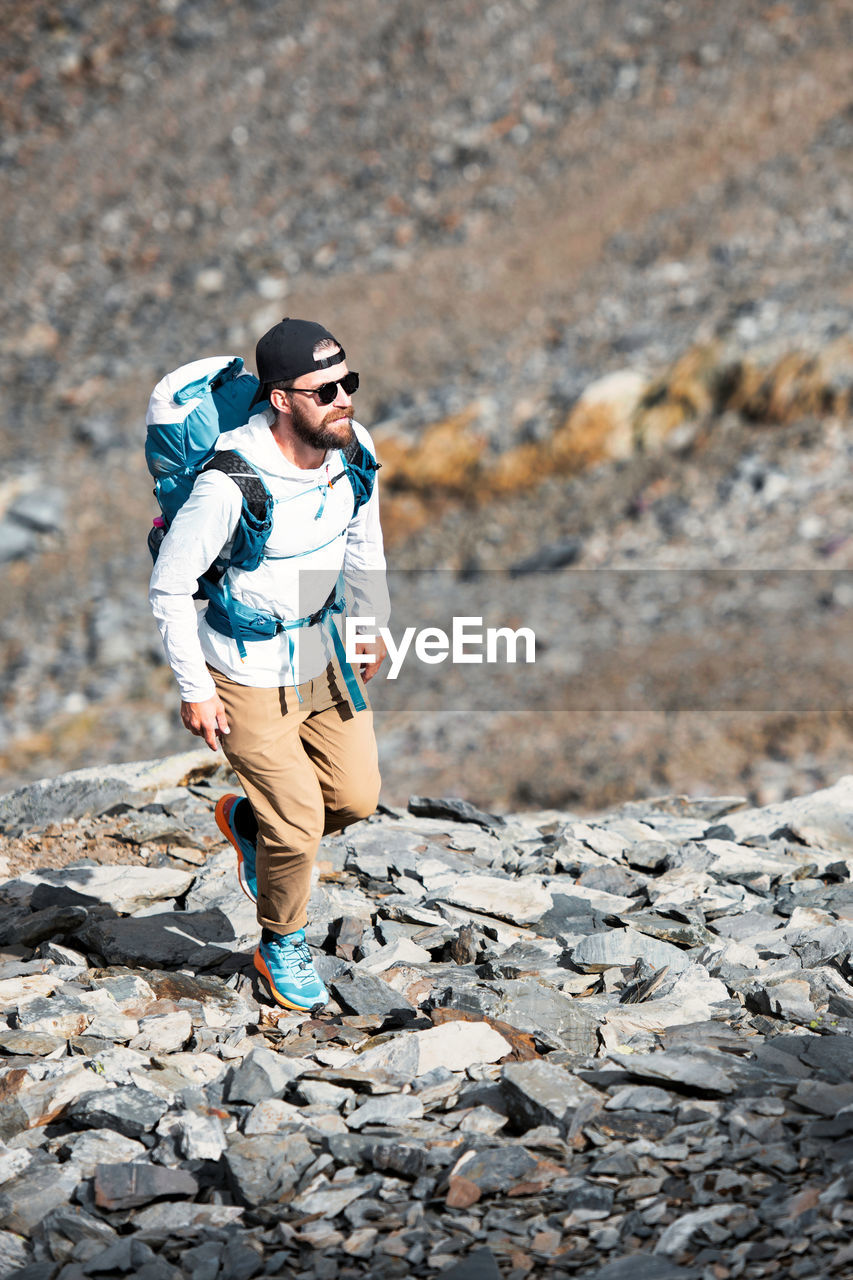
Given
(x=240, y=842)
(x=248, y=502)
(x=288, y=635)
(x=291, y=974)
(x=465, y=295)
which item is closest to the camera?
(x=248, y=502)

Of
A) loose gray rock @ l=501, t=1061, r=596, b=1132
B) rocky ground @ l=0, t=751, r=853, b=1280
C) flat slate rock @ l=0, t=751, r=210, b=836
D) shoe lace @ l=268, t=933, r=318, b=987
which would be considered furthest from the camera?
flat slate rock @ l=0, t=751, r=210, b=836

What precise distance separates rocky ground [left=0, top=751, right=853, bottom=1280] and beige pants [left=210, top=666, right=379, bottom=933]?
57cm

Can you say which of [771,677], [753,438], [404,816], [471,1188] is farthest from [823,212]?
[471,1188]

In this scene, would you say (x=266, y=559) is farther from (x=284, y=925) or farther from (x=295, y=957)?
(x=295, y=957)

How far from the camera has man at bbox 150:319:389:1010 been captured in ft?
12.2

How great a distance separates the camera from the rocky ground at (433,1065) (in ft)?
9.82

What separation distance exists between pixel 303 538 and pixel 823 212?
17467 millimetres

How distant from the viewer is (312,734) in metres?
4.29

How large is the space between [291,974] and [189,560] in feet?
5.59

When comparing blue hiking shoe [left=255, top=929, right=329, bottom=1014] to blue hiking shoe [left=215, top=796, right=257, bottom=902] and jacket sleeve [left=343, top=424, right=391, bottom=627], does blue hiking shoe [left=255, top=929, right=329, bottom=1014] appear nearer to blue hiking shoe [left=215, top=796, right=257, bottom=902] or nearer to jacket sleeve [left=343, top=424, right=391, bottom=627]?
blue hiking shoe [left=215, top=796, right=257, bottom=902]

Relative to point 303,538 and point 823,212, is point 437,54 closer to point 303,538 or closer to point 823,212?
point 823,212

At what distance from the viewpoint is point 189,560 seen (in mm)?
3646

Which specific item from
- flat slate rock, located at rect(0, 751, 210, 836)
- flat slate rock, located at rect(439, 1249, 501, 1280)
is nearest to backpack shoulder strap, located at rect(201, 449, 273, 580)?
flat slate rock, located at rect(439, 1249, 501, 1280)

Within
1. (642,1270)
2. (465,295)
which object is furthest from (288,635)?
(465,295)
